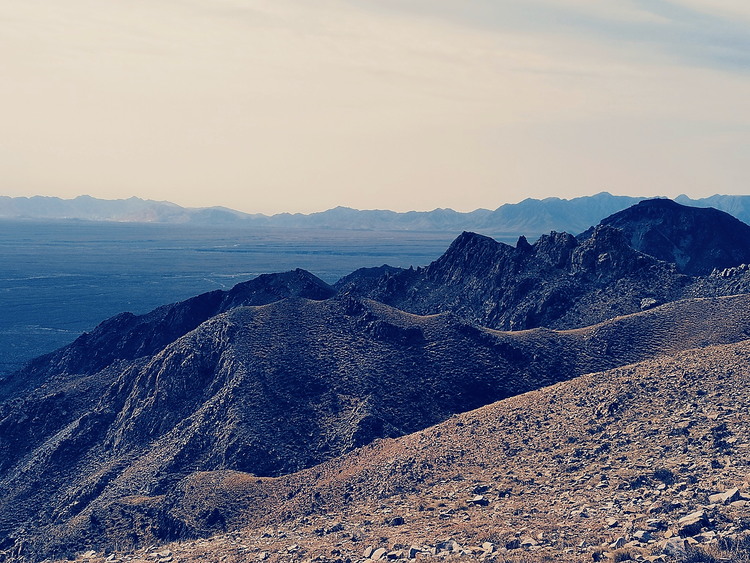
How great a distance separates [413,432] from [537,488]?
1680 centimetres

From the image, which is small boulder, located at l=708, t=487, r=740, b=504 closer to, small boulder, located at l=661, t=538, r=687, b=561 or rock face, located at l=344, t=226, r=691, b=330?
small boulder, located at l=661, t=538, r=687, b=561

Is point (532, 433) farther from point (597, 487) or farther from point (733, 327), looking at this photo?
point (733, 327)

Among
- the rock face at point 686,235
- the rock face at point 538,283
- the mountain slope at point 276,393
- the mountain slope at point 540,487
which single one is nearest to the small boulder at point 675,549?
the mountain slope at point 540,487

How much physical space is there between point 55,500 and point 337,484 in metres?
22.6

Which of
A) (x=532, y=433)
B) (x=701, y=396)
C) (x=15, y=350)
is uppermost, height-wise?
(x=701, y=396)

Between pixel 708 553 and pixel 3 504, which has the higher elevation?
pixel 708 553

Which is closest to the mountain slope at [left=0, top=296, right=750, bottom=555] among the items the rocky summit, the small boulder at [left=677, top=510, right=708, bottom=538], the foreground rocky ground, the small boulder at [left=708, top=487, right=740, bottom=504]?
the rocky summit

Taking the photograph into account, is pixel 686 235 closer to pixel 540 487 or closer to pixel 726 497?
pixel 540 487

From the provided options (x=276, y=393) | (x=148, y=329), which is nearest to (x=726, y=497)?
(x=276, y=393)

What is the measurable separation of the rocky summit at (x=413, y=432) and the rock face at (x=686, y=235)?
2558 inches

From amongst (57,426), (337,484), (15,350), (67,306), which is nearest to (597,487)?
(337,484)

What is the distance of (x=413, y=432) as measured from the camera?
160 ft

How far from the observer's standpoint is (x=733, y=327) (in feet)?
183

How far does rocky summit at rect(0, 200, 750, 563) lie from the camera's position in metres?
28.4
